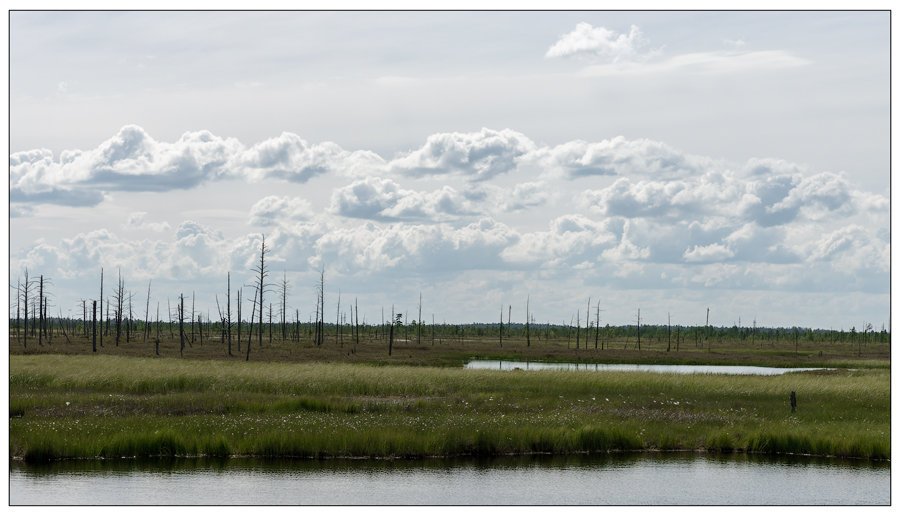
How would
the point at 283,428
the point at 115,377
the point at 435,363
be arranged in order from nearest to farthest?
the point at 283,428 < the point at 115,377 < the point at 435,363

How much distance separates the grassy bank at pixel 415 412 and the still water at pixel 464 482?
1.15m

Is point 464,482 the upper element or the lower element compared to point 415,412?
lower

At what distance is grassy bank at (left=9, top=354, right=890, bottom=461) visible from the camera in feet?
99.8

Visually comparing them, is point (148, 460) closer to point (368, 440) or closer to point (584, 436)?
point (368, 440)

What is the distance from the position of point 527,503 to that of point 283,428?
468 inches

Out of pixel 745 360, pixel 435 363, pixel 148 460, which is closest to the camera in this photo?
pixel 148 460

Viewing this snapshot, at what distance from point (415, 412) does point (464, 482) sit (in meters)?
11.9

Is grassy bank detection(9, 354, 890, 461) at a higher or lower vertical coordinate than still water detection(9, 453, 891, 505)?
higher

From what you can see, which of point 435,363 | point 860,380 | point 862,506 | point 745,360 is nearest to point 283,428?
point 862,506

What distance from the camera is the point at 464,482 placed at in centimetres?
2622

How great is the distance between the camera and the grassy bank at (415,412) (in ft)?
99.8

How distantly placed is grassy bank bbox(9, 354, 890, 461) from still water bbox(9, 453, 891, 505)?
1.15m

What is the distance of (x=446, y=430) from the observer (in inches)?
1268

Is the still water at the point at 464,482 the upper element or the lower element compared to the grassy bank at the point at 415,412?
lower
